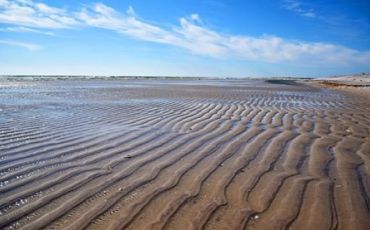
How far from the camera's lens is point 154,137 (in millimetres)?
5887

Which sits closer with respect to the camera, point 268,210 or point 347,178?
point 268,210

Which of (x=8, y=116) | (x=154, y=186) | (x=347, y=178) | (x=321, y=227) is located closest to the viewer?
(x=321, y=227)

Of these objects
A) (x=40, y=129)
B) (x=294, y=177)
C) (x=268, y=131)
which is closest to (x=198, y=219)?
(x=294, y=177)

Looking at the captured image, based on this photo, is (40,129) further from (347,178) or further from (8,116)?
(347,178)

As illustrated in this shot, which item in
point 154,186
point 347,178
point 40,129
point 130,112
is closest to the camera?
point 154,186

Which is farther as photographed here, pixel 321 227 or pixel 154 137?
pixel 154 137

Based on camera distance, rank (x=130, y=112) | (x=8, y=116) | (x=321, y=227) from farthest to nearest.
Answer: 1. (x=130, y=112)
2. (x=8, y=116)
3. (x=321, y=227)

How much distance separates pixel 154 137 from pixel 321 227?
3.63m

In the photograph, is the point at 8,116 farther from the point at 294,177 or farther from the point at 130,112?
the point at 294,177

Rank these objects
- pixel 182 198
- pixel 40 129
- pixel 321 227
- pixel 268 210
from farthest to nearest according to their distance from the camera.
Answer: pixel 40 129, pixel 182 198, pixel 268 210, pixel 321 227

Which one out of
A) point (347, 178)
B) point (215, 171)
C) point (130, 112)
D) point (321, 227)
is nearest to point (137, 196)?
point (215, 171)

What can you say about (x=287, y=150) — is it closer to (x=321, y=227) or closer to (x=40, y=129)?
(x=321, y=227)

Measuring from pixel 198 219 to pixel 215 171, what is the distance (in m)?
1.29

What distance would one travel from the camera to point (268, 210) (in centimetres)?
301
